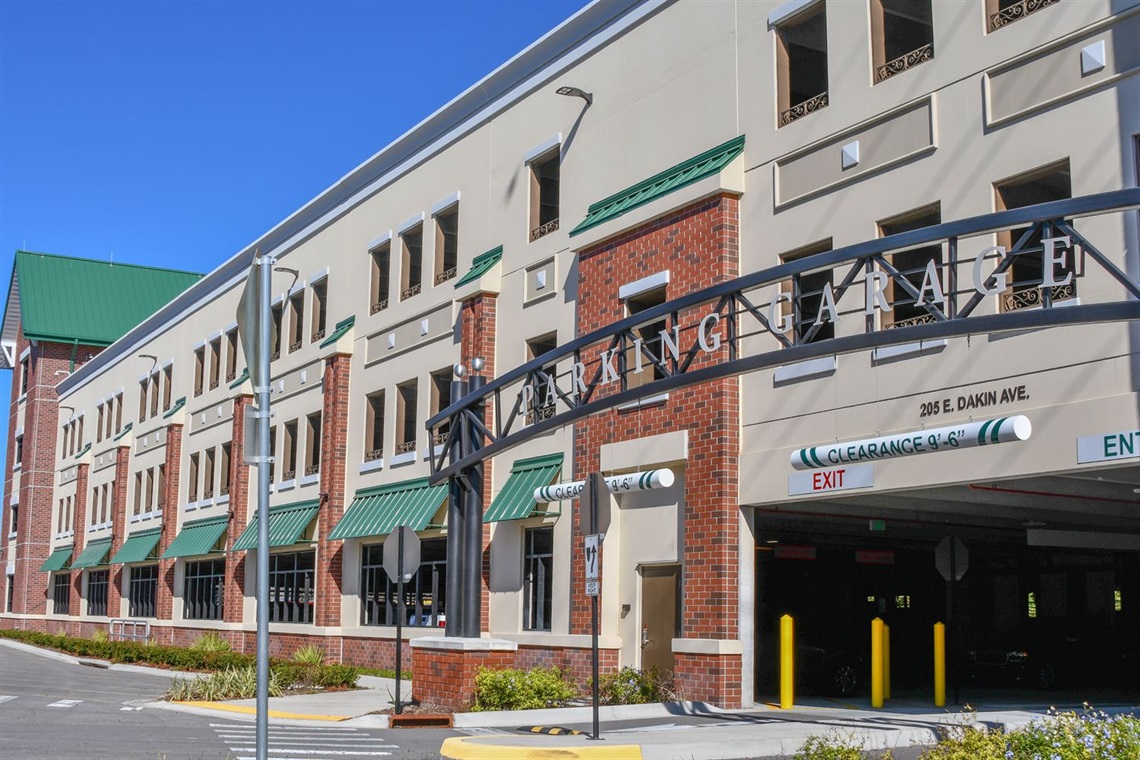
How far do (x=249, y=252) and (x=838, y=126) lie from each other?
25774 mm

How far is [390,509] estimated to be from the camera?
2998cm

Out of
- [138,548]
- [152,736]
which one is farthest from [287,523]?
[152,736]

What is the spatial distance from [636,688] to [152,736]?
24.0 feet

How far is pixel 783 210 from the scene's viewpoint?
20172 millimetres

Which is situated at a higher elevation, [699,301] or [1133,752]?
[699,301]

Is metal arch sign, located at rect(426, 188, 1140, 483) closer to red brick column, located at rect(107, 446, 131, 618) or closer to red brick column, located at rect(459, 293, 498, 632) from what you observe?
red brick column, located at rect(459, 293, 498, 632)

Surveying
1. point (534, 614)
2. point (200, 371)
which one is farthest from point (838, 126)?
point (200, 371)

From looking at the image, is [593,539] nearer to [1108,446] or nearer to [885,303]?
[885,303]

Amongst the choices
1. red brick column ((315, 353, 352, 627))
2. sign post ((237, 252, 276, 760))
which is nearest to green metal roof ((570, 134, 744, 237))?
red brick column ((315, 353, 352, 627))

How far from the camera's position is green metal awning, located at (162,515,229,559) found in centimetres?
4112

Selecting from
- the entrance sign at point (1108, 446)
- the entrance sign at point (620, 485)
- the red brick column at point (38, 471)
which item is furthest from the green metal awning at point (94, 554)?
the entrance sign at point (1108, 446)

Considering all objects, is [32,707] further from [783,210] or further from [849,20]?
[849,20]

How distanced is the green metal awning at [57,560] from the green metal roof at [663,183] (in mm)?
43298

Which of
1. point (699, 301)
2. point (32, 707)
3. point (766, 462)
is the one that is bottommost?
point (32, 707)
